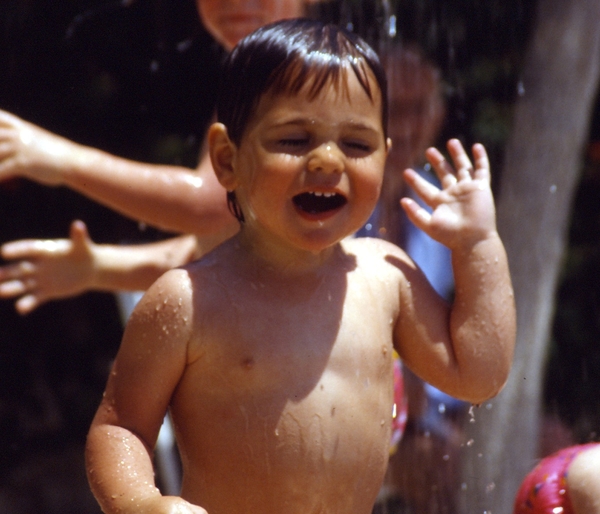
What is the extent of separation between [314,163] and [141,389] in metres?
0.46

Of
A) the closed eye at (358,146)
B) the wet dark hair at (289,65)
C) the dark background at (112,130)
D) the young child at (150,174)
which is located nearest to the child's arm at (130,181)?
the young child at (150,174)

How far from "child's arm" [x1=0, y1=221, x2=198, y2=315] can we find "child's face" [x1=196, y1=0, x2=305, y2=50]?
2.02 feet

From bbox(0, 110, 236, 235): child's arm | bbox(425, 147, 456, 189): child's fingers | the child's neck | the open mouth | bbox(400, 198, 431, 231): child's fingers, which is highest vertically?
the open mouth

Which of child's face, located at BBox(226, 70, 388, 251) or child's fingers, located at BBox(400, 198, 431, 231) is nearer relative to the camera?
child's face, located at BBox(226, 70, 388, 251)

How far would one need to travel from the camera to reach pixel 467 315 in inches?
72.8

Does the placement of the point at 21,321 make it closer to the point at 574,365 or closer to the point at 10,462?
the point at 10,462

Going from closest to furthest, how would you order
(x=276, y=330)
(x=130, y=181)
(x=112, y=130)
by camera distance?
(x=276, y=330)
(x=130, y=181)
(x=112, y=130)

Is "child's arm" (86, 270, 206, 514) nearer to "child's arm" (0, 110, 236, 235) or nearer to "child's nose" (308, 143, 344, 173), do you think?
"child's nose" (308, 143, 344, 173)

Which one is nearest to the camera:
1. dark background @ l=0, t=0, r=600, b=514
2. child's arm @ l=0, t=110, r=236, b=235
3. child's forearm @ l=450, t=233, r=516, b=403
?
child's forearm @ l=450, t=233, r=516, b=403

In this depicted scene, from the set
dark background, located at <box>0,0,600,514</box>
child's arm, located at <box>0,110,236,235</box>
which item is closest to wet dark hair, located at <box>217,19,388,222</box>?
child's arm, located at <box>0,110,236,235</box>

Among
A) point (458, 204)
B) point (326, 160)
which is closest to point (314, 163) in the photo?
point (326, 160)

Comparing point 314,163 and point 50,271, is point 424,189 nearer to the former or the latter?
point 314,163

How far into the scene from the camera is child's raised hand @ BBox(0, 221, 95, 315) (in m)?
2.95

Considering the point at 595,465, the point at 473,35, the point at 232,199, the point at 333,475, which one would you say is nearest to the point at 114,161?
the point at 232,199
